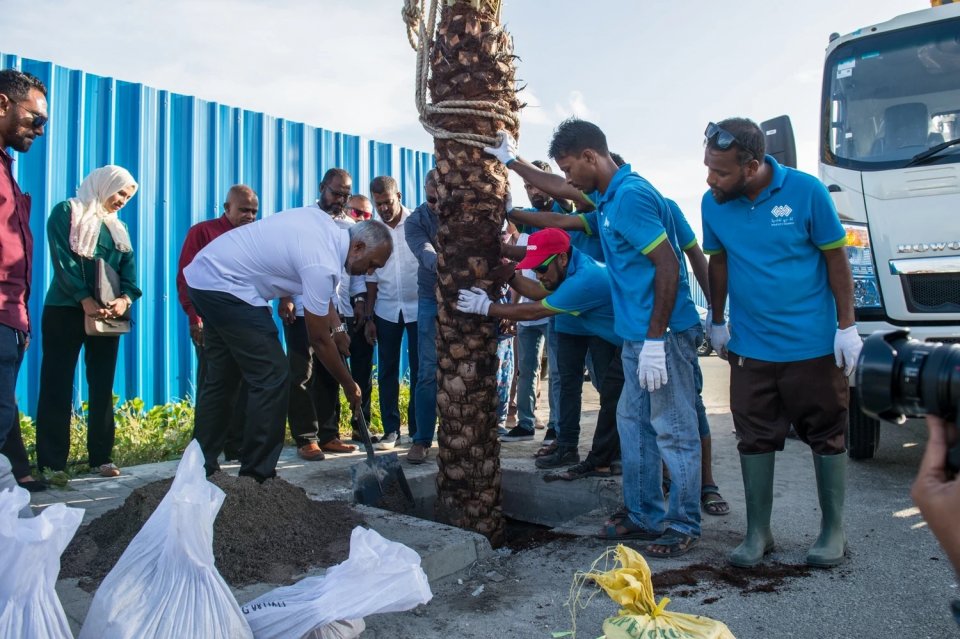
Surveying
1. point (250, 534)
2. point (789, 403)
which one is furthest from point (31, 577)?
point (789, 403)

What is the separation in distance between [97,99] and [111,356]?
235 cm

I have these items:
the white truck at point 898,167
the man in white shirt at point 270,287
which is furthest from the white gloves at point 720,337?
the man in white shirt at point 270,287

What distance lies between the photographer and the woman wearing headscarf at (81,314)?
4.81m

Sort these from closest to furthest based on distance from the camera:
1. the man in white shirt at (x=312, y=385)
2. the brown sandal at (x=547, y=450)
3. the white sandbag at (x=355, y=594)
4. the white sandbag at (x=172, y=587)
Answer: the white sandbag at (x=172, y=587), the white sandbag at (x=355, y=594), the brown sandal at (x=547, y=450), the man in white shirt at (x=312, y=385)

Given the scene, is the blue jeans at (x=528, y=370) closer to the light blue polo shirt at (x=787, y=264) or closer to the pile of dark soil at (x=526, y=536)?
the pile of dark soil at (x=526, y=536)

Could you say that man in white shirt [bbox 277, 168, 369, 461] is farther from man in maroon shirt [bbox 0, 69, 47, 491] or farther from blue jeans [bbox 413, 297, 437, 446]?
man in maroon shirt [bbox 0, 69, 47, 491]

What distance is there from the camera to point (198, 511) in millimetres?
2168

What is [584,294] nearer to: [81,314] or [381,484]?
[381,484]

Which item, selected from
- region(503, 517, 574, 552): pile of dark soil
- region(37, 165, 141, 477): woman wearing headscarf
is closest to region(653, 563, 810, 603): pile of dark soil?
region(503, 517, 574, 552): pile of dark soil

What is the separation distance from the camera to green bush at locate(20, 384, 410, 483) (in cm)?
555

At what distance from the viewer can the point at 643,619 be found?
2156 millimetres

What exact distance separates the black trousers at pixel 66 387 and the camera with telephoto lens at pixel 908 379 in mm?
4759

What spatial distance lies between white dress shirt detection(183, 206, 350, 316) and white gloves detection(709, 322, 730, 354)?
203 cm

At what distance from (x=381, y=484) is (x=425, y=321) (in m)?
1.68
